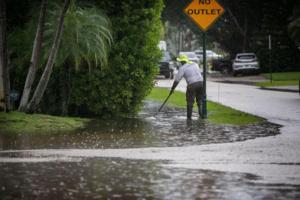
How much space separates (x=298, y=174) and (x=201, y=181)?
4.71 ft

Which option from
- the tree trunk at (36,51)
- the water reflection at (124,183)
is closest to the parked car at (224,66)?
the tree trunk at (36,51)

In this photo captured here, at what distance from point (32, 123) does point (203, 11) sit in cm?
612

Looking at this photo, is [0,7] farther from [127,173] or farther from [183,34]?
[183,34]

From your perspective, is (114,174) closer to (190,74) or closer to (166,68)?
(190,74)

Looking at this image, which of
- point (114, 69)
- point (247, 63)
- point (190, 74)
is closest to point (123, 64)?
point (114, 69)

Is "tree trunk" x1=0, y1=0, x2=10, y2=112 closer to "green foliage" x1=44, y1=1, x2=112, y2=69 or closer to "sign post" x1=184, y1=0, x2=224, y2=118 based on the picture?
"green foliage" x1=44, y1=1, x2=112, y2=69

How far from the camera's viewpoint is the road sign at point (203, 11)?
2047cm

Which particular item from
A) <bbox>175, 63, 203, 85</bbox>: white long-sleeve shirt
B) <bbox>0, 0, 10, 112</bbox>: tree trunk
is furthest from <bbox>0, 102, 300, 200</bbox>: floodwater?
<bbox>175, 63, 203, 85</bbox>: white long-sleeve shirt

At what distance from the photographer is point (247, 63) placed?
182 ft

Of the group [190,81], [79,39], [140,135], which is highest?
[79,39]

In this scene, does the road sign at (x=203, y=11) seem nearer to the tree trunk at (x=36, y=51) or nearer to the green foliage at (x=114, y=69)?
the green foliage at (x=114, y=69)

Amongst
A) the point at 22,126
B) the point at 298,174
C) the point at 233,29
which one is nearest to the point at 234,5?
the point at 233,29

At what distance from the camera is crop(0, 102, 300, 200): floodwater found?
888 centimetres

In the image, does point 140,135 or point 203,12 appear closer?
point 140,135
